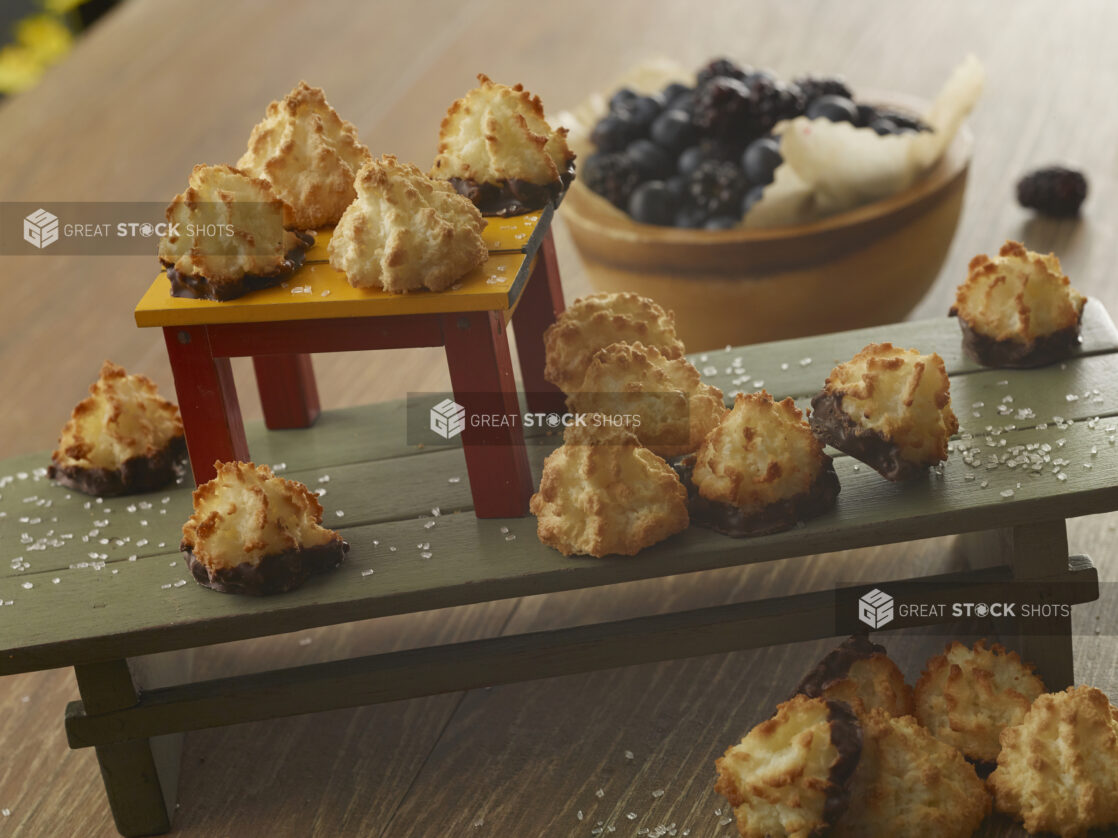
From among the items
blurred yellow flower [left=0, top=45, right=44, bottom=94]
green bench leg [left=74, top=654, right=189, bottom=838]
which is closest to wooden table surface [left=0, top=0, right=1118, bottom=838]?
green bench leg [left=74, top=654, right=189, bottom=838]

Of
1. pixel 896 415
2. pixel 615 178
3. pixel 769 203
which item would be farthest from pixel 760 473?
pixel 615 178

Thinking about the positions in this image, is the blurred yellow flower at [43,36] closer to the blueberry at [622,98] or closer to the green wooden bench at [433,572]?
the blueberry at [622,98]

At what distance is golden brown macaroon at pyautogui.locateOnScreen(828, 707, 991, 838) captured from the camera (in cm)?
111

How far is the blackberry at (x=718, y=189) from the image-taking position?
1.74 metres

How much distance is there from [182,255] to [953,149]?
3.39 ft

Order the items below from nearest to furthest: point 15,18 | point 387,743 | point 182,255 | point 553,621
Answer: point 182,255 → point 387,743 → point 553,621 → point 15,18

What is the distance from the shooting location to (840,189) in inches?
66.8

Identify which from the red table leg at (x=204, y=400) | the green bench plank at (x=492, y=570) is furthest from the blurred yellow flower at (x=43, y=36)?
the green bench plank at (x=492, y=570)

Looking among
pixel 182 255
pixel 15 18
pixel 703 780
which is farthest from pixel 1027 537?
pixel 15 18

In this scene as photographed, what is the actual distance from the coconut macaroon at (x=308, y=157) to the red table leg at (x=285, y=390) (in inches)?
8.2

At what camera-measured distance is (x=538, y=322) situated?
140cm

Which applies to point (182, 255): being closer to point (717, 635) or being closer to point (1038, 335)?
point (717, 635)

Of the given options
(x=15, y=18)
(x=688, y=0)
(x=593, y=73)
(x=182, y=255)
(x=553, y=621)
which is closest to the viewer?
(x=182, y=255)

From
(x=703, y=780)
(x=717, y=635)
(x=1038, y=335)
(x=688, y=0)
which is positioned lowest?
(x=703, y=780)
